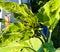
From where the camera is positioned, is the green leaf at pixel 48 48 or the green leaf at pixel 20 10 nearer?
the green leaf at pixel 48 48

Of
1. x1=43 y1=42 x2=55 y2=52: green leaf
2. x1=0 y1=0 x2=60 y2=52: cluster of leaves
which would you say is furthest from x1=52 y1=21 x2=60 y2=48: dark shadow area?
x1=43 y1=42 x2=55 y2=52: green leaf

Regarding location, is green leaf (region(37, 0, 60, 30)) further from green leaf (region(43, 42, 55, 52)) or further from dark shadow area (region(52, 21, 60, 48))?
dark shadow area (region(52, 21, 60, 48))

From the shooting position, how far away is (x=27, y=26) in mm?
1008

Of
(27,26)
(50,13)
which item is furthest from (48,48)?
(27,26)

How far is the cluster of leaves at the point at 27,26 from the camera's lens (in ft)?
2.58

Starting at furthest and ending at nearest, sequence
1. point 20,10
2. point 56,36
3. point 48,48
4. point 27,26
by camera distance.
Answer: point 56,36
point 27,26
point 20,10
point 48,48

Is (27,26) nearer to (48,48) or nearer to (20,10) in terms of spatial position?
(20,10)

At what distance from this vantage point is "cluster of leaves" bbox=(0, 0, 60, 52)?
0.79m

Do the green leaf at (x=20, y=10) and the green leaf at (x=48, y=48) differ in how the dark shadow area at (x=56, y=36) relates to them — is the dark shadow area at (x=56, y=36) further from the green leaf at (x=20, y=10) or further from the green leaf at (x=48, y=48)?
the green leaf at (x=48, y=48)

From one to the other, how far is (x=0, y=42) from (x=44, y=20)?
0.84ft

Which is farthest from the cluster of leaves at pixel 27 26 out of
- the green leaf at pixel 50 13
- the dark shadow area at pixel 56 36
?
the dark shadow area at pixel 56 36

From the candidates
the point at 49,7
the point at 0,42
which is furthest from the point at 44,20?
the point at 0,42

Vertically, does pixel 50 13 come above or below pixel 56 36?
above

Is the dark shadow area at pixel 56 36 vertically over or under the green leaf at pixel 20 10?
under
